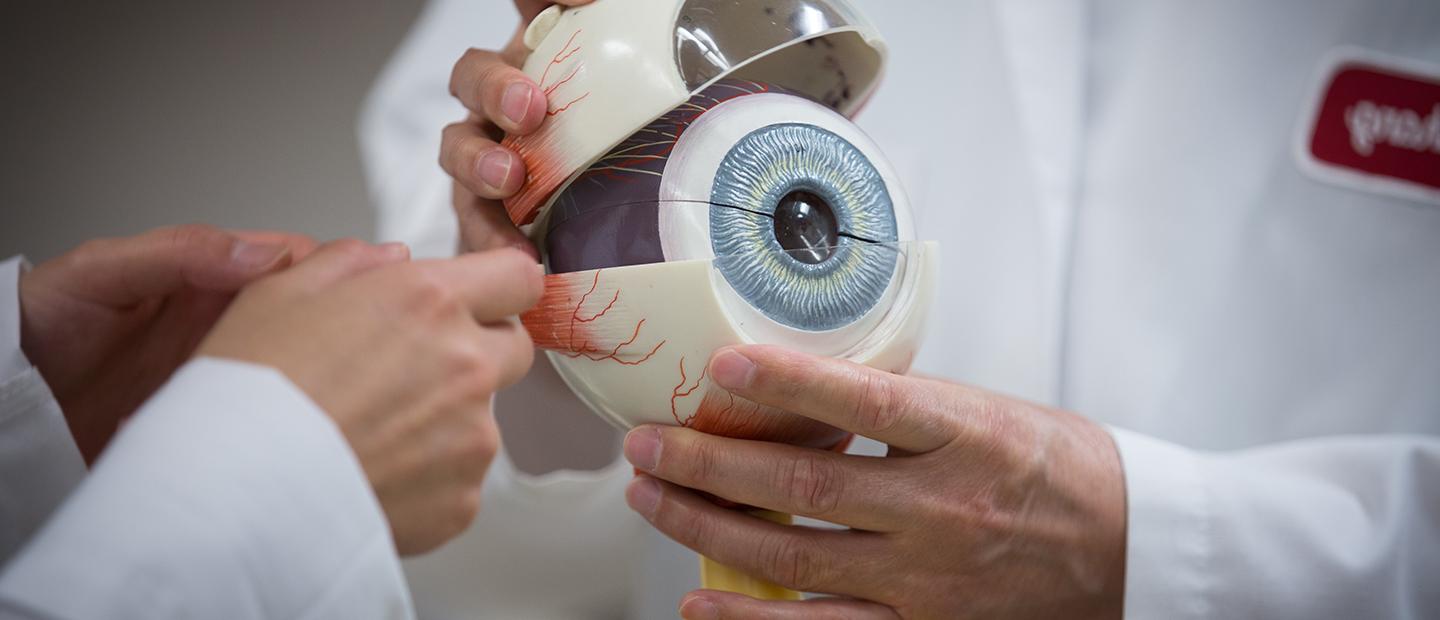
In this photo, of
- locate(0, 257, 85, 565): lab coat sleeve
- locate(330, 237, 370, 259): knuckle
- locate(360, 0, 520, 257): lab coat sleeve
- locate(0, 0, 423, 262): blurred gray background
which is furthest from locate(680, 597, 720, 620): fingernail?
locate(0, 0, 423, 262): blurred gray background

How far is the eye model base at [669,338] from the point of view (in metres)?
0.58

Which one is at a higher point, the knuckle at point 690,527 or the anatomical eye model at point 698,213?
the anatomical eye model at point 698,213

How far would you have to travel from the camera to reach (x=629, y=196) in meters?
0.60

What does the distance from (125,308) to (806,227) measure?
20.4 inches

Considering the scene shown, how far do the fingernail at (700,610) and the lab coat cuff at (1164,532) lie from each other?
13.7 inches

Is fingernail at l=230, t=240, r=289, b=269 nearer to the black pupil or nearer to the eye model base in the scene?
the eye model base

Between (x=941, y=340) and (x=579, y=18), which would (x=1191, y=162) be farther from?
(x=579, y=18)

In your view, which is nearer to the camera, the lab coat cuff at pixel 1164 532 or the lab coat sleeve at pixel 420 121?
the lab coat cuff at pixel 1164 532

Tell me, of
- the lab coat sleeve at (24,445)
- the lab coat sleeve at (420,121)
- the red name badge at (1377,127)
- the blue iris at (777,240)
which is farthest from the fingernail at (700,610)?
the red name badge at (1377,127)

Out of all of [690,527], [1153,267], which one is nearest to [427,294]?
[690,527]

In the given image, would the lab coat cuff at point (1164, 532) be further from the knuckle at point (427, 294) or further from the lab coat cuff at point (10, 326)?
the lab coat cuff at point (10, 326)

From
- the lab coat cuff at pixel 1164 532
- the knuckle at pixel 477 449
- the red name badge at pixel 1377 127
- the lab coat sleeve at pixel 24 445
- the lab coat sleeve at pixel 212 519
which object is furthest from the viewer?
the red name badge at pixel 1377 127

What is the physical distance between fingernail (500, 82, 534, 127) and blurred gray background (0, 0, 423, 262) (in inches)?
31.5

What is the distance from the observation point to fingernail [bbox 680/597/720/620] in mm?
668
